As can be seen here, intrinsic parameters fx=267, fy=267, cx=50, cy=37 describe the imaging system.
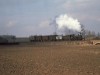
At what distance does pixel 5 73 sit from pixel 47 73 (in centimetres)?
237

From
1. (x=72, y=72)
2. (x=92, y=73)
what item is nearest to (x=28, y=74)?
(x=72, y=72)

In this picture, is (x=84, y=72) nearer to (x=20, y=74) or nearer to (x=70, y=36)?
(x=20, y=74)

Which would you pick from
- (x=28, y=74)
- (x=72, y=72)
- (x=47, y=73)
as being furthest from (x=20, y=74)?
(x=72, y=72)

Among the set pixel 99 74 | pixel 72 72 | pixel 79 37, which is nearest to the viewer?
pixel 99 74

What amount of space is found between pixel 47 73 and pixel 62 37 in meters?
81.6

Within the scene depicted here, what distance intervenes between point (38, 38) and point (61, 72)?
8184cm

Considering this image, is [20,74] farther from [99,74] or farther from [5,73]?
[99,74]

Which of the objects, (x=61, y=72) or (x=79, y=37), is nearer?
(x=61, y=72)

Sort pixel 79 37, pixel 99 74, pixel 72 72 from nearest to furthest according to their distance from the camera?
pixel 99 74, pixel 72 72, pixel 79 37

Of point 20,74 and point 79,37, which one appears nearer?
point 20,74

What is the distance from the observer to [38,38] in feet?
318

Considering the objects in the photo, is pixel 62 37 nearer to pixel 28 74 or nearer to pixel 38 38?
pixel 38 38

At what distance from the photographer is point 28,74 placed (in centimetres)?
1474

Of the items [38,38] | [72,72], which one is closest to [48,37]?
[38,38]
